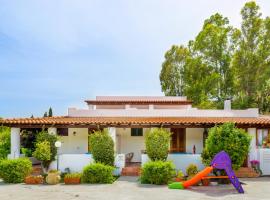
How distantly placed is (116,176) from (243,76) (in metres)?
25.3

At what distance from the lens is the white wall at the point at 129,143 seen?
79.8ft

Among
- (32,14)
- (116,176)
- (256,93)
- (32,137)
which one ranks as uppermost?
(32,14)

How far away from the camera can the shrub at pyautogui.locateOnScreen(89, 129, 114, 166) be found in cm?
1927

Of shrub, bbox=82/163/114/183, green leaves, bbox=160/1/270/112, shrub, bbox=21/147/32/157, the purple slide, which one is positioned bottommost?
shrub, bbox=82/163/114/183

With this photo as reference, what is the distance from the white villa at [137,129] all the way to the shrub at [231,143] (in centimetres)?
303

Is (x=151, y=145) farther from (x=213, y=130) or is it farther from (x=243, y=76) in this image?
(x=243, y=76)

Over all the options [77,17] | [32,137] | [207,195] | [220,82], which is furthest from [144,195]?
[220,82]

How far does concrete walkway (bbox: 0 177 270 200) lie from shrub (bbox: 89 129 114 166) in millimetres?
2308

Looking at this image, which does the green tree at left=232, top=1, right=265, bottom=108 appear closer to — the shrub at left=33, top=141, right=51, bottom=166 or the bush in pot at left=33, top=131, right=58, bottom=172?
the bush in pot at left=33, top=131, right=58, bottom=172

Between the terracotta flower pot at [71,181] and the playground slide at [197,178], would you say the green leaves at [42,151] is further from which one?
the playground slide at [197,178]

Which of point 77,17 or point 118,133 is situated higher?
point 77,17

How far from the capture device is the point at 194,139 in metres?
23.6

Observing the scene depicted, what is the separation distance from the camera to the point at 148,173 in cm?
1717

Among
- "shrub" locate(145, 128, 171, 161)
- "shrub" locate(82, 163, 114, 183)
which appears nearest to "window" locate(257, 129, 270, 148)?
"shrub" locate(145, 128, 171, 161)
